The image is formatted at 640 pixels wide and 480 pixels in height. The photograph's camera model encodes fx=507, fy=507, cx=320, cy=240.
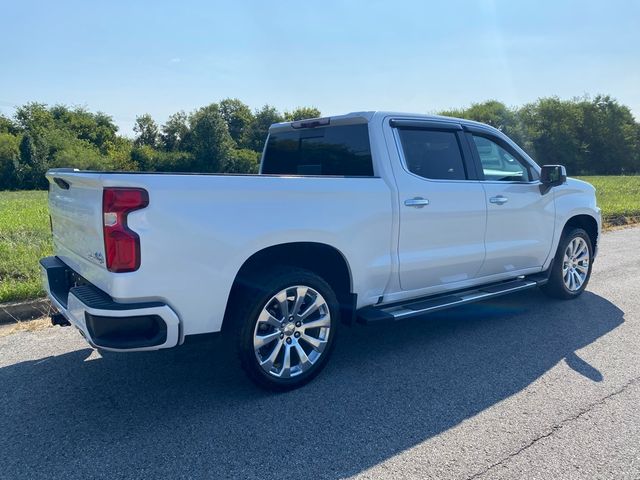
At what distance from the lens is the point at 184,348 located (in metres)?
4.41

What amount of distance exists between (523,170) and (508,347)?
189cm

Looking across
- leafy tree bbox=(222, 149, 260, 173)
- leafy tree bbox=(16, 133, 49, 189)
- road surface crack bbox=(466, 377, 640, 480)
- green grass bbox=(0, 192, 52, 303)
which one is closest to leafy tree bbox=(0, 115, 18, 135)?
leafy tree bbox=(16, 133, 49, 189)

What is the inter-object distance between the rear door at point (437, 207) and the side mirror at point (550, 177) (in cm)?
97

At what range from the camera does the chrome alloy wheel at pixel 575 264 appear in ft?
18.9

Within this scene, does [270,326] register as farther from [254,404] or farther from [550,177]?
[550,177]

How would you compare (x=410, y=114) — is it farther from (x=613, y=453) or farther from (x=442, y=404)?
(x=613, y=453)

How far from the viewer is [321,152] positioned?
4.65 meters

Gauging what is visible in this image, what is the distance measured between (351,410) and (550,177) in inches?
132

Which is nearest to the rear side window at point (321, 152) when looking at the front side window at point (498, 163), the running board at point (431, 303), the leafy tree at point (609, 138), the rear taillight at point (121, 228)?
the running board at point (431, 303)

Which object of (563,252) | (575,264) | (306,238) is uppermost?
(306,238)

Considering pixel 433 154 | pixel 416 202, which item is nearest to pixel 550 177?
pixel 433 154

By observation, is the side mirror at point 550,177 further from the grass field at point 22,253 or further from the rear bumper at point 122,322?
the grass field at point 22,253

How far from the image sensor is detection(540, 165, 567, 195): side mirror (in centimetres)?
518

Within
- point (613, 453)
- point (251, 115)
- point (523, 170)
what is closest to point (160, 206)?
point (613, 453)
